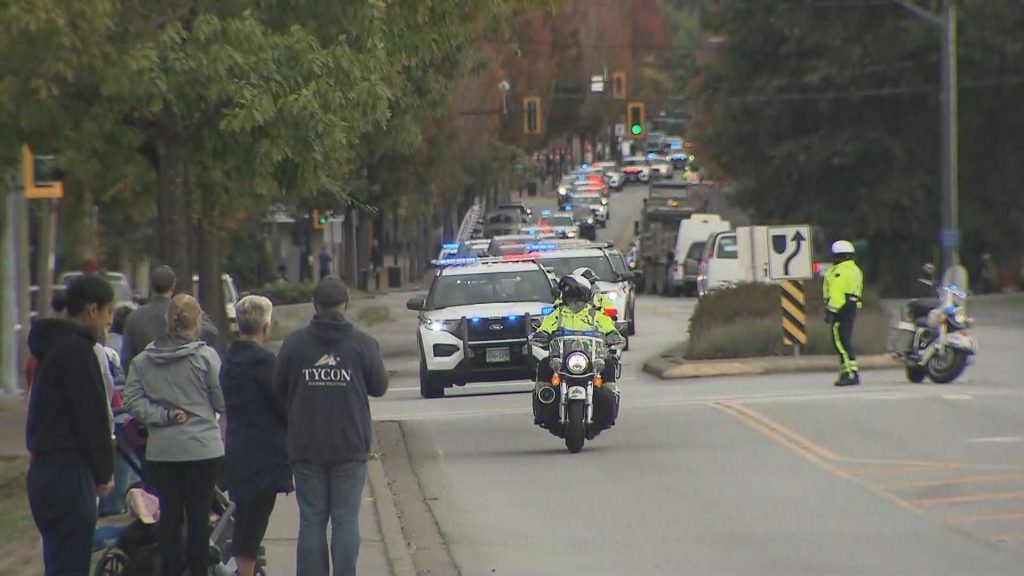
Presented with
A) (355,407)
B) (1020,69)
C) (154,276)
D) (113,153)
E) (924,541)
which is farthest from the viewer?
(1020,69)

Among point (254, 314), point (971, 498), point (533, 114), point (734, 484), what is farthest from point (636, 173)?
point (254, 314)

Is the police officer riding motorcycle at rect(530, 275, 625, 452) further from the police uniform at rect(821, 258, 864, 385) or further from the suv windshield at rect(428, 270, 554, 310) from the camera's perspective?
the suv windshield at rect(428, 270, 554, 310)

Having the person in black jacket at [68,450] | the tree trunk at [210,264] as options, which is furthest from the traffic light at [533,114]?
the person in black jacket at [68,450]

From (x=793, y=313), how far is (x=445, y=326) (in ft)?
18.8

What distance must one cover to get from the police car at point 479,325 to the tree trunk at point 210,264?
10.1 feet

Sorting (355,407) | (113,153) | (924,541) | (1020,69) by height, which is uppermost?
(1020,69)

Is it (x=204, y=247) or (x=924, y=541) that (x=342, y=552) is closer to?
(x=924, y=541)

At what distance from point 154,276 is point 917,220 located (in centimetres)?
4406

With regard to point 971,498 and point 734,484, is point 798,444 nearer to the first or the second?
point 734,484

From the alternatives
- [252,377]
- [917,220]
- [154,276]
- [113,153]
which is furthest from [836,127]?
[252,377]

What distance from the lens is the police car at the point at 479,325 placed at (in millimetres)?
22562

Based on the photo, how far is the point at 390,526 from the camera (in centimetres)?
1293

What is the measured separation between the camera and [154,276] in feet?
46.4

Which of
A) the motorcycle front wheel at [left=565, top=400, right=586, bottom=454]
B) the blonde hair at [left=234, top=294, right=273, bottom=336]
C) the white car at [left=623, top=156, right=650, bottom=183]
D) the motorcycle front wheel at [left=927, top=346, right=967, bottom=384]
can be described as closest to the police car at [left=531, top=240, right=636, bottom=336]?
the motorcycle front wheel at [left=927, top=346, right=967, bottom=384]
